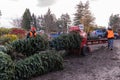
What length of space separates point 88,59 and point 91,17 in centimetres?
4512

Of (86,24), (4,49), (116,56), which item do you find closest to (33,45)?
(4,49)

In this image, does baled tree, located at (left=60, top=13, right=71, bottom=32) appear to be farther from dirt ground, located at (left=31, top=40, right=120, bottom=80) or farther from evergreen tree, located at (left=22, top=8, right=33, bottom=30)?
dirt ground, located at (left=31, top=40, right=120, bottom=80)

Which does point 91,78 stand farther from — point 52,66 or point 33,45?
point 33,45

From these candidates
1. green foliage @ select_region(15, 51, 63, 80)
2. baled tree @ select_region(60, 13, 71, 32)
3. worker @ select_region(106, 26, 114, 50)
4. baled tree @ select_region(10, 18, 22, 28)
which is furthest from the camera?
baled tree @ select_region(10, 18, 22, 28)

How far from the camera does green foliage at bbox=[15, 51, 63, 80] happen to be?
841 cm

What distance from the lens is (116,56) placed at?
13281mm

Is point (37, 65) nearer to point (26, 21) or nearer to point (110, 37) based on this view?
point (110, 37)

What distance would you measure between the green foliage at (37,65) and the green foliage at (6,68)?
33cm

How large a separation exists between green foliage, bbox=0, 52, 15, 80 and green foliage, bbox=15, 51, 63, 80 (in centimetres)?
33

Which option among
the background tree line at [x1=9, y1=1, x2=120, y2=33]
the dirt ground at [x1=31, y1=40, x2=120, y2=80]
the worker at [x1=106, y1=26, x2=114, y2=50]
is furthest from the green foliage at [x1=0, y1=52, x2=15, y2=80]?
the background tree line at [x1=9, y1=1, x2=120, y2=33]

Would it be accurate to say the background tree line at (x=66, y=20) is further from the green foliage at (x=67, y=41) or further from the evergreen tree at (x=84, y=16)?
the green foliage at (x=67, y=41)

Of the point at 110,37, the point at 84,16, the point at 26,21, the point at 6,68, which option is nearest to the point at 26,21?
the point at 26,21

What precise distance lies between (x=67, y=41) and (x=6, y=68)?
5.29 metres

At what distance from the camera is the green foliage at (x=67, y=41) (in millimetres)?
12570
